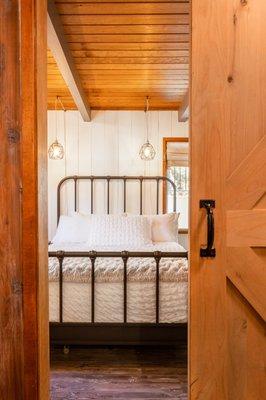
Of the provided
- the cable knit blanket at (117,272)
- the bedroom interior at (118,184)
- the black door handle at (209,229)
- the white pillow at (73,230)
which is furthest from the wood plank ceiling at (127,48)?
the cable knit blanket at (117,272)

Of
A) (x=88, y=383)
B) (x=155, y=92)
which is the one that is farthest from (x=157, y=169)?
(x=88, y=383)

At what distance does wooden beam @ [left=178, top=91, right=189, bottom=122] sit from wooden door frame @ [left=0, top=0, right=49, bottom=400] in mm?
2768

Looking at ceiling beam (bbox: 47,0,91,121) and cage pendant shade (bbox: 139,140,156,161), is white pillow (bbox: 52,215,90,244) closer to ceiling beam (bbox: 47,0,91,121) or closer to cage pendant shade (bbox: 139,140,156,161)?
cage pendant shade (bbox: 139,140,156,161)

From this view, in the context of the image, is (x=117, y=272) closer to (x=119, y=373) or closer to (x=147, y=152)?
(x=119, y=373)

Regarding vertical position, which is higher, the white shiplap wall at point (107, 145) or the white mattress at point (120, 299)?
the white shiplap wall at point (107, 145)

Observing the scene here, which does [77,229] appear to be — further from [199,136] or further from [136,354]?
[199,136]

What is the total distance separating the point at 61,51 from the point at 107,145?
6.93 feet

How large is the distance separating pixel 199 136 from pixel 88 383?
1.70 m

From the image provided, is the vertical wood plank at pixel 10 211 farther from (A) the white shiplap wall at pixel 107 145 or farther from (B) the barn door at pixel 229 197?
(A) the white shiplap wall at pixel 107 145

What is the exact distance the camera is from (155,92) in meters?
3.83

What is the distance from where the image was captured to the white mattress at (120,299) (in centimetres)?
238

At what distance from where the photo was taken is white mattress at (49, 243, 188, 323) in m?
2.38

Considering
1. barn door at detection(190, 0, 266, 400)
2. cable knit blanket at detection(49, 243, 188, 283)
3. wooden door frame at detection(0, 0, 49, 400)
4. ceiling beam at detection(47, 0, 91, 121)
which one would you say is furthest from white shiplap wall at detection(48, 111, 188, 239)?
wooden door frame at detection(0, 0, 49, 400)

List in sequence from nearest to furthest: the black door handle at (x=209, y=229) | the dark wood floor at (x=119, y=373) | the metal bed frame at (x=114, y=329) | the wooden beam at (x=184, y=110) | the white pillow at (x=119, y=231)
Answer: the black door handle at (x=209, y=229), the dark wood floor at (x=119, y=373), the metal bed frame at (x=114, y=329), the white pillow at (x=119, y=231), the wooden beam at (x=184, y=110)
